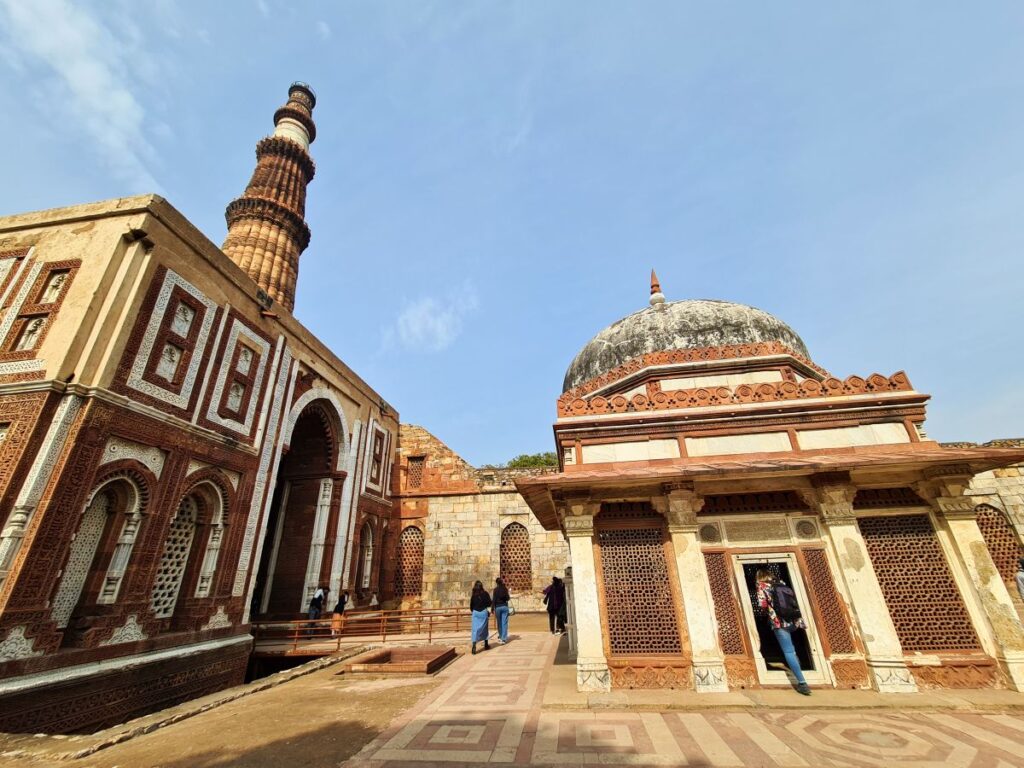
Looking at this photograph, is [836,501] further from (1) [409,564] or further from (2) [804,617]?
(1) [409,564]

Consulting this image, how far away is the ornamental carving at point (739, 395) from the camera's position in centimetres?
646

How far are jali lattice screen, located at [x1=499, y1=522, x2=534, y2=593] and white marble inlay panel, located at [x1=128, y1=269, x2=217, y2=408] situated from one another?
1103cm

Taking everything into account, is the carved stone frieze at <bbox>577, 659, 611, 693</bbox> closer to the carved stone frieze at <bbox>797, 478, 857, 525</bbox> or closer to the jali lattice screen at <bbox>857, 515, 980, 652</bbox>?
the carved stone frieze at <bbox>797, 478, 857, 525</bbox>

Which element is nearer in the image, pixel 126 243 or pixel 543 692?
pixel 543 692

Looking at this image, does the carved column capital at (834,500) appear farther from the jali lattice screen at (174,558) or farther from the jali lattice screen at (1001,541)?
the jali lattice screen at (174,558)

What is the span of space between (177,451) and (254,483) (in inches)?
88.9

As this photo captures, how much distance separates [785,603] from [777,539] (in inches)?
32.4

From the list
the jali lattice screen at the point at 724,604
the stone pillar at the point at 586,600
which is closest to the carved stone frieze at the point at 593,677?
the stone pillar at the point at 586,600

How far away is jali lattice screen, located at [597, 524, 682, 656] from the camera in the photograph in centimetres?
557

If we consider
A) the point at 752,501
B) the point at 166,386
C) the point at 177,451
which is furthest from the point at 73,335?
the point at 752,501

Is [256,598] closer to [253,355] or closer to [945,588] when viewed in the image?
[253,355]

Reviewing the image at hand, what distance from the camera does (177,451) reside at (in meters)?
8.77

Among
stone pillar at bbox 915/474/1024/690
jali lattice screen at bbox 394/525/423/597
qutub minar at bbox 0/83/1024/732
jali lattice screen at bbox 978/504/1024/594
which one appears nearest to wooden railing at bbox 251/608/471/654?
qutub minar at bbox 0/83/1024/732

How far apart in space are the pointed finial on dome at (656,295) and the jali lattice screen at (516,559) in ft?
32.1
